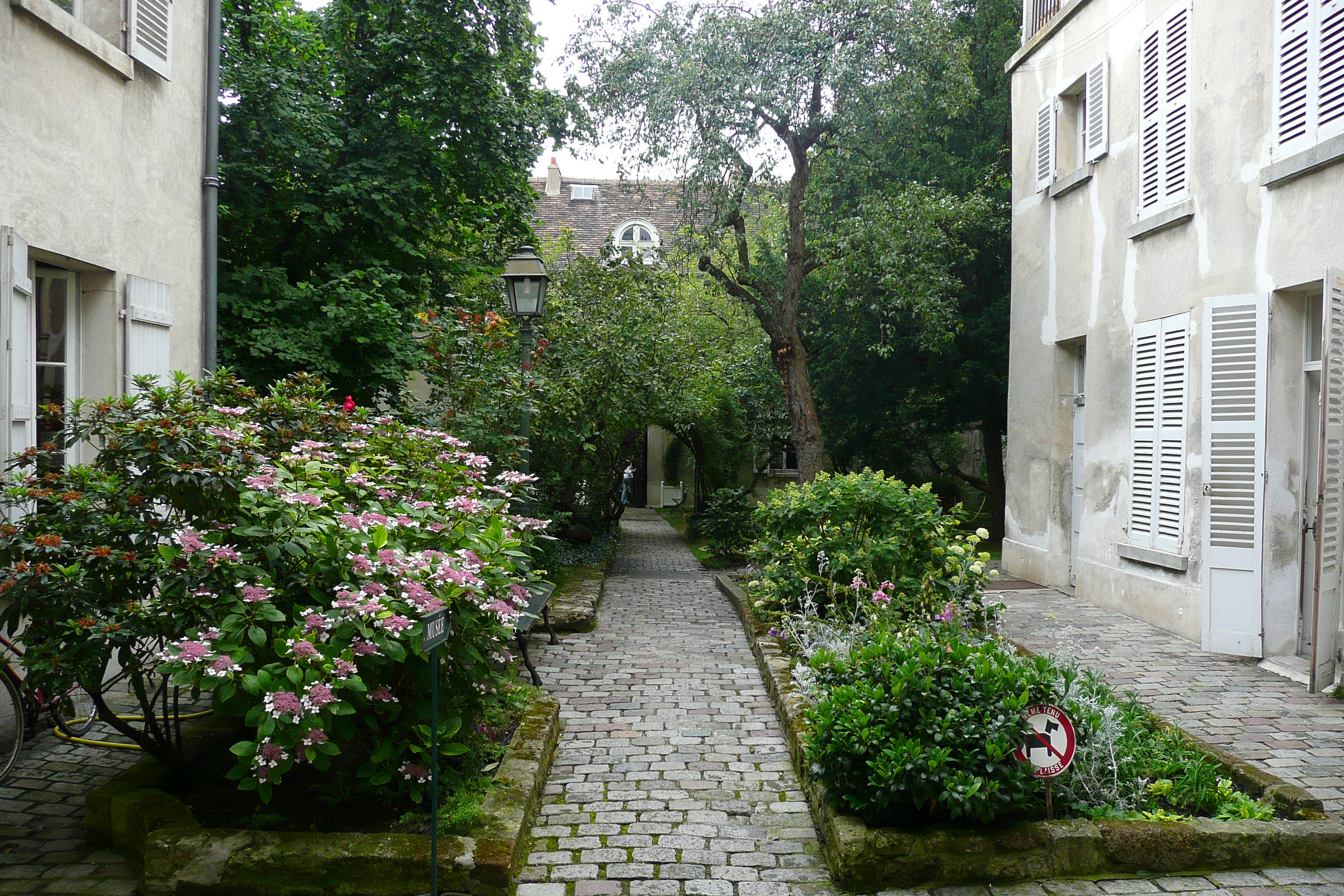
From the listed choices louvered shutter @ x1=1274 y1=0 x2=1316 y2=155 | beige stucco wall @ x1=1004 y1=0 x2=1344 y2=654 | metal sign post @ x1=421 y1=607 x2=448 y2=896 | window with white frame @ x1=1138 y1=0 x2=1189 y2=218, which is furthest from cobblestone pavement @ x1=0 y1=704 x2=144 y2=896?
window with white frame @ x1=1138 y1=0 x2=1189 y2=218

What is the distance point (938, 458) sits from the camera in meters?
22.5

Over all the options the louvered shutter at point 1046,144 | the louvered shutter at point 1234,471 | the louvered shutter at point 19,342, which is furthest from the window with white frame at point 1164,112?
the louvered shutter at point 19,342

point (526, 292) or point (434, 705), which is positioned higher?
point (526, 292)

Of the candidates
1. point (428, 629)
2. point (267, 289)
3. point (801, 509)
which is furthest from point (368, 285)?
point (428, 629)

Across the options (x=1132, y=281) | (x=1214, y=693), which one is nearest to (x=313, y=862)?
(x=1214, y=693)

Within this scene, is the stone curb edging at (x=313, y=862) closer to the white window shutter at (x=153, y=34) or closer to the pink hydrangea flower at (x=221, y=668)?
the pink hydrangea flower at (x=221, y=668)

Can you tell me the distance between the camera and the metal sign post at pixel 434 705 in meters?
3.45

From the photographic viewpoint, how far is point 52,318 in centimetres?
627

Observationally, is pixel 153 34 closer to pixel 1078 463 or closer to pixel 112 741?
pixel 112 741

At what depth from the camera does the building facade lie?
555cm

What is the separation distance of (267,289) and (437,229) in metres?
2.92

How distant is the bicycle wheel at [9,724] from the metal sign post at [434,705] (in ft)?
7.29

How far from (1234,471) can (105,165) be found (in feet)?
27.8

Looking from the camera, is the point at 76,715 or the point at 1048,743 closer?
the point at 1048,743
